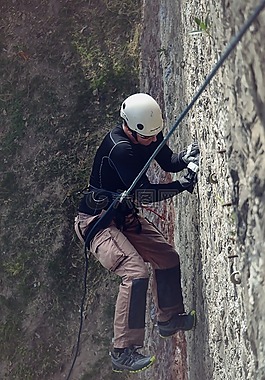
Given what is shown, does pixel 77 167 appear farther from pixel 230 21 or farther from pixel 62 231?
pixel 230 21

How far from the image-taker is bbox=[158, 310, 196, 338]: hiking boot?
384 cm

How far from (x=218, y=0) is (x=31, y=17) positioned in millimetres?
5355

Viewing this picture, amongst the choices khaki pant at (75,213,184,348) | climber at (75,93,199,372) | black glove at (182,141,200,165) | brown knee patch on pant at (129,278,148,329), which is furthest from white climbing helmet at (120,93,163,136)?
brown knee patch on pant at (129,278,148,329)

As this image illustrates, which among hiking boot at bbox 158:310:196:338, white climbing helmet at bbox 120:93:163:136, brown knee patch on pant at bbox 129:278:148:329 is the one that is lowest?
hiking boot at bbox 158:310:196:338

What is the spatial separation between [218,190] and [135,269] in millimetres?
997

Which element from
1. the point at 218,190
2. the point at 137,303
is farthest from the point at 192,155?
the point at 137,303

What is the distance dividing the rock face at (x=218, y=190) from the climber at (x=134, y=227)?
177 millimetres

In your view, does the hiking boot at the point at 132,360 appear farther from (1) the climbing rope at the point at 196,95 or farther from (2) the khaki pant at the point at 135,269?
(1) the climbing rope at the point at 196,95

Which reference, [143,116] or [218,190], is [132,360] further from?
[143,116]

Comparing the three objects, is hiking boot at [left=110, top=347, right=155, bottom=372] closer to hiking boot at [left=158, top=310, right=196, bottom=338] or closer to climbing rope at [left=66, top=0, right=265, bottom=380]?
hiking boot at [left=158, top=310, right=196, bottom=338]

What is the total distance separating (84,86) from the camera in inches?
258

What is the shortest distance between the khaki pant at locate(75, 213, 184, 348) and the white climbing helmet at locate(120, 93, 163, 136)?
695mm

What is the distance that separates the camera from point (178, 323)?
12.7 feet

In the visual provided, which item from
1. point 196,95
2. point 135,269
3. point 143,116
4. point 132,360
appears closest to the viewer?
A: point 196,95
